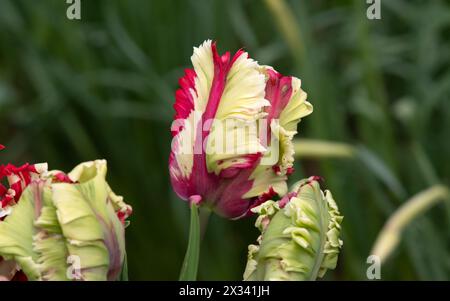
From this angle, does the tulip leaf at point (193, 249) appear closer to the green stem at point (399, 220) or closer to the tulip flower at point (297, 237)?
the tulip flower at point (297, 237)

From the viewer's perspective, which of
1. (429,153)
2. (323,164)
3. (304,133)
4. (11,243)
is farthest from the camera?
(304,133)

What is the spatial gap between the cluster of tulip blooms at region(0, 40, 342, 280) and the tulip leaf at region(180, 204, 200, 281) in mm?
11

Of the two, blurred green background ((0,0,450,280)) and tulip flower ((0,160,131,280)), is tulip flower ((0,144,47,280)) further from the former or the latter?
blurred green background ((0,0,450,280))

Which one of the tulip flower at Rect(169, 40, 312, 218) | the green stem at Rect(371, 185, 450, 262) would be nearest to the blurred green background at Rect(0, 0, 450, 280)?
the green stem at Rect(371, 185, 450, 262)

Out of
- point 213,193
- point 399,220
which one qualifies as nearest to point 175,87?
point 399,220

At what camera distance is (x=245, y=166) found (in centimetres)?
44

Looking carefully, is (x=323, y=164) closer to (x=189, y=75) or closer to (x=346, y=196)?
(x=346, y=196)

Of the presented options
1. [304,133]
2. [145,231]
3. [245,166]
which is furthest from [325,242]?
[304,133]

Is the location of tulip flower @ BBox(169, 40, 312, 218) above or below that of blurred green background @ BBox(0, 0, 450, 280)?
below

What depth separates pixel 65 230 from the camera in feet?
1.29

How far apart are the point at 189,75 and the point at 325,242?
4.3 inches

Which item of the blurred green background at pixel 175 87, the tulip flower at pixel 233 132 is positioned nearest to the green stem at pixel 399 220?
the blurred green background at pixel 175 87

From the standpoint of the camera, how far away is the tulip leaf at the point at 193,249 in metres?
0.44

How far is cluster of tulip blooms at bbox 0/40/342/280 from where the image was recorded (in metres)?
0.40
